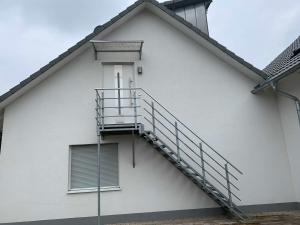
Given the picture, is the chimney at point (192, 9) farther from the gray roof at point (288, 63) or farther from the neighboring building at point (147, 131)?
the gray roof at point (288, 63)


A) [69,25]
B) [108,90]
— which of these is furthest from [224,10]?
[108,90]

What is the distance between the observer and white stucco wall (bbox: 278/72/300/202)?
25.0ft

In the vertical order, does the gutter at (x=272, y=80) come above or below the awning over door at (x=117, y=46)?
below

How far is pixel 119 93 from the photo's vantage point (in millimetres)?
8203

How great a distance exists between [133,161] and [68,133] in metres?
1.99

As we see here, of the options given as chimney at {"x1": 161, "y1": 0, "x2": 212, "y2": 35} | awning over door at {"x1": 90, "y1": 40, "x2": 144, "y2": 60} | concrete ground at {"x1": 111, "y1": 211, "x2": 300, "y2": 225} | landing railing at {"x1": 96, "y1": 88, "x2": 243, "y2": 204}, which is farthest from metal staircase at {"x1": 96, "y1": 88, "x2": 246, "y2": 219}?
chimney at {"x1": 161, "y1": 0, "x2": 212, "y2": 35}

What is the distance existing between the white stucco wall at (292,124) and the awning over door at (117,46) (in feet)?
14.4

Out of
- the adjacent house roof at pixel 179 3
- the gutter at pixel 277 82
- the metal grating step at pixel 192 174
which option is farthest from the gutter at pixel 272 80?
the adjacent house roof at pixel 179 3

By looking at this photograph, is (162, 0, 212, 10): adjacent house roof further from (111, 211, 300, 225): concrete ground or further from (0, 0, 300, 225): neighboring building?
(111, 211, 300, 225): concrete ground

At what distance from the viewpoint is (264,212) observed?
7668 millimetres

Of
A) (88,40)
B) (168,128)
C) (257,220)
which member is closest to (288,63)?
(168,128)

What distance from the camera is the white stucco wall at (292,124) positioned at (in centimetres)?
761

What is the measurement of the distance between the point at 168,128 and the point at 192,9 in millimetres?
5837

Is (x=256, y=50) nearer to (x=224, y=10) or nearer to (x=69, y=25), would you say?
(x=224, y=10)
